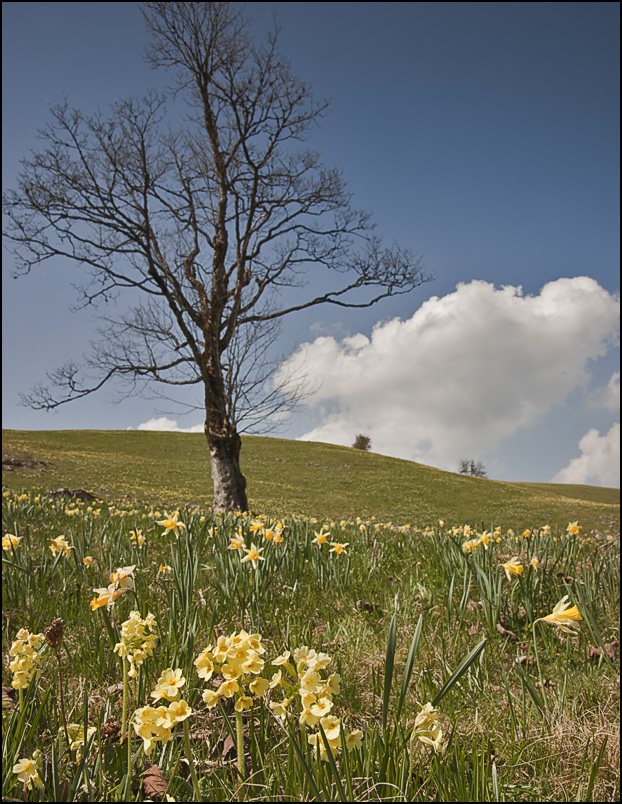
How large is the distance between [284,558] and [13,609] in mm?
1695

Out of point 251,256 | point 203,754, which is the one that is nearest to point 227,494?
point 251,256

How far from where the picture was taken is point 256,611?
2.33 metres

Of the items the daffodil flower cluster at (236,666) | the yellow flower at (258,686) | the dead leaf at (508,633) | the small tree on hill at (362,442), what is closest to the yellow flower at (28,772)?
the daffodil flower cluster at (236,666)

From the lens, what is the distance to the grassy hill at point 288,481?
21.0 metres

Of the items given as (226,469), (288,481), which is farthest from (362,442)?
(226,469)

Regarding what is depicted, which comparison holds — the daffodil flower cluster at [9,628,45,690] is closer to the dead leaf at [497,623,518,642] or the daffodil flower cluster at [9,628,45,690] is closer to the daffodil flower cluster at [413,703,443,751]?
the daffodil flower cluster at [413,703,443,751]

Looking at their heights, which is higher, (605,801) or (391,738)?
(391,738)

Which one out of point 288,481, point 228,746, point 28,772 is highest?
point 28,772

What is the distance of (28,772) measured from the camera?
1021 mm

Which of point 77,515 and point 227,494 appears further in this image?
point 227,494

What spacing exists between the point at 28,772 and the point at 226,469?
9642 mm

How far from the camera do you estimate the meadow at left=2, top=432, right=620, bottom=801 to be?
108 cm

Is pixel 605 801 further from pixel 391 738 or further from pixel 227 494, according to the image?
pixel 227 494

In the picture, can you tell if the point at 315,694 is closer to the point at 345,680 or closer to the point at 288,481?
the point at 345,680
